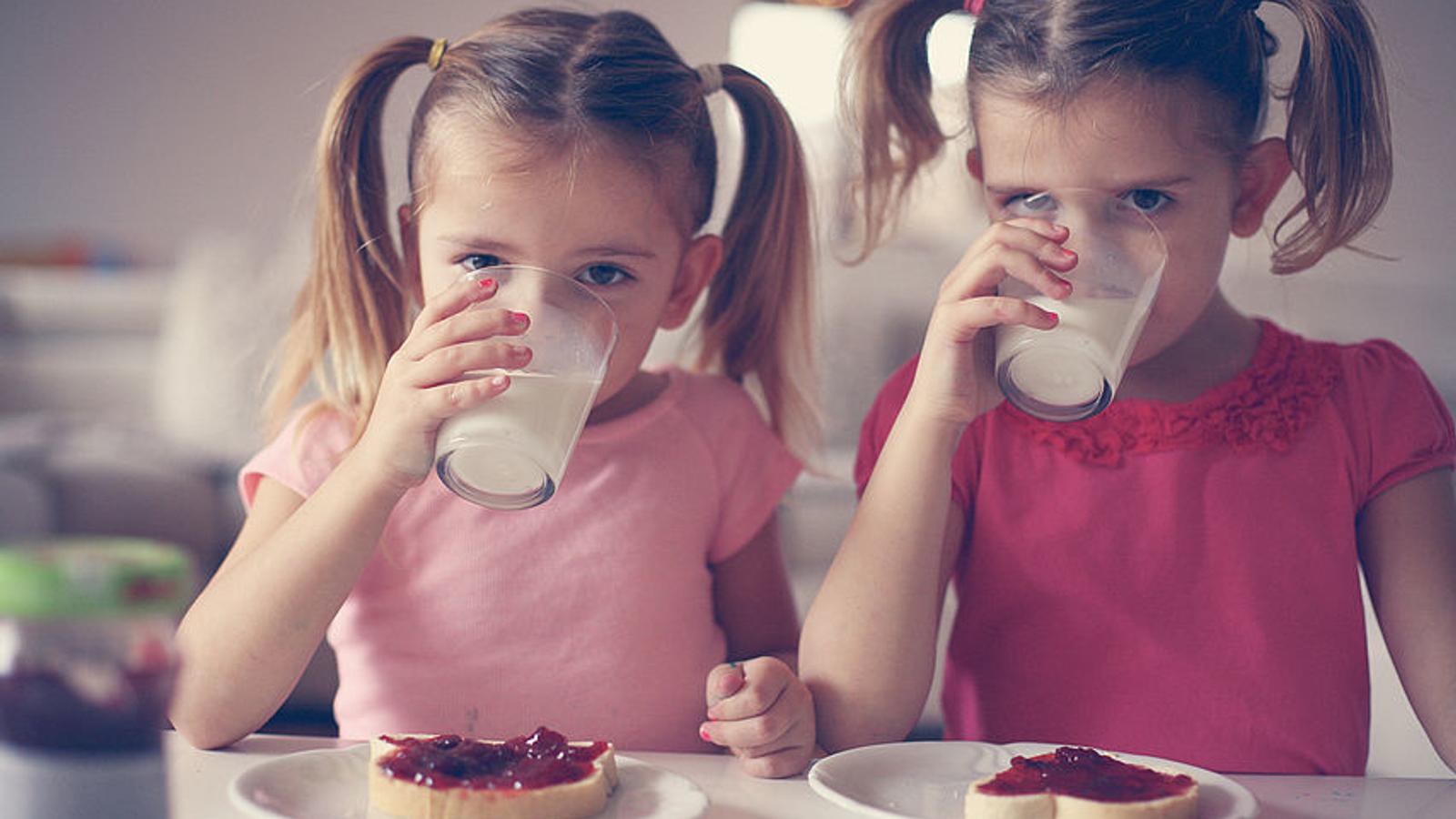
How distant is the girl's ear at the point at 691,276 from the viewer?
3.44 ft

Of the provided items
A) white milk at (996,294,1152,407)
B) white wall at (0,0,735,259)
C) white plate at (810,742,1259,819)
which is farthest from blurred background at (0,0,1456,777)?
white plate at (810,742,1259,819)

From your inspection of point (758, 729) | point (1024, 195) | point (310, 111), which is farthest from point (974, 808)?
point (310, 111)

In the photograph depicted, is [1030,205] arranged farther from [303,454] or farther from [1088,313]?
[303,454]

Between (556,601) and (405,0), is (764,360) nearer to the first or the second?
(556,601)

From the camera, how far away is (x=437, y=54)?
3.34 feet

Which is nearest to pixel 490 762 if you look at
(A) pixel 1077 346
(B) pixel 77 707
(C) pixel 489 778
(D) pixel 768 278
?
(C) pixel 489 778

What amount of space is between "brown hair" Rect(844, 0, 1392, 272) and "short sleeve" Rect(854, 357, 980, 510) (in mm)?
225

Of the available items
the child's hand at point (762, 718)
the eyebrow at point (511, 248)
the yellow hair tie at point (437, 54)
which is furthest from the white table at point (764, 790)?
the yellow hair tie at point (437, 54)

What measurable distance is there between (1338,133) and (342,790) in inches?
31.3

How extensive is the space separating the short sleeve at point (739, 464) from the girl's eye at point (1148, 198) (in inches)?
13.6

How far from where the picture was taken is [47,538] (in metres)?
0.44

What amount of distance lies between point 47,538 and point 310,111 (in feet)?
2.62

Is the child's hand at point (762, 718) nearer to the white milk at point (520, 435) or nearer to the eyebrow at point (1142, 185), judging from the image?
the white milk at point (520, 435)

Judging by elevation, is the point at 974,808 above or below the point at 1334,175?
below
